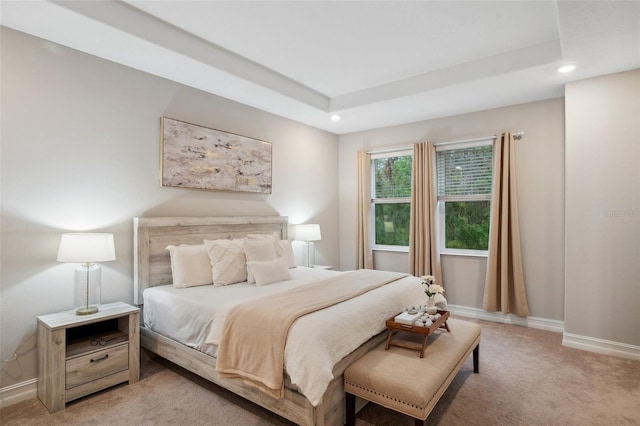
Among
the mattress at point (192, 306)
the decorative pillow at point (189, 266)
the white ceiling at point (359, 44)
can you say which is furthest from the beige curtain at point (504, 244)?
the decorative pillow at point (189, 266)

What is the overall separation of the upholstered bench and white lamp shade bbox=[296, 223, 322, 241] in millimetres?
2389

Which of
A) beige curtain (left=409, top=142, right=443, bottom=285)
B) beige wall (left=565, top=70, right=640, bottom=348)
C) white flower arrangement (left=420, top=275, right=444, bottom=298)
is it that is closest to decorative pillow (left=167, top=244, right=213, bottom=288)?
white flower arrangement (left=420, top=275, right=444, bottom=298)

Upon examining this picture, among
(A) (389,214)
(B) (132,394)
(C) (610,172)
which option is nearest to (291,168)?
(A) (389,214)

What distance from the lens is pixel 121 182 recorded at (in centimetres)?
309

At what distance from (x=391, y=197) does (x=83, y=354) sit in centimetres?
413

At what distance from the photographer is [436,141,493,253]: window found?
445 centimetres

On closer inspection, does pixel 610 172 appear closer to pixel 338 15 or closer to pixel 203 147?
pixel 338 15

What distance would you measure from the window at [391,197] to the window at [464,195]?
51 cm

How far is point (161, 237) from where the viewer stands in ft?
10.8

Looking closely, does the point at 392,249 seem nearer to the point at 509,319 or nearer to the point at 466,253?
the point at 466,253

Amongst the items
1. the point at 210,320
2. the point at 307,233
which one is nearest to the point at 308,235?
the point at 307,233

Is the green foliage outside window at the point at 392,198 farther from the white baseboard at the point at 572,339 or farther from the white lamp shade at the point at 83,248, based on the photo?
the white lamp shade at the point at 83,248

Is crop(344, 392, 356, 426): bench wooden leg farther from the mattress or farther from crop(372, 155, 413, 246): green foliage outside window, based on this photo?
crop(372, 155, 413, 246): green foliage outside window

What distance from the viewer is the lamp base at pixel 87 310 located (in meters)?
2.57
